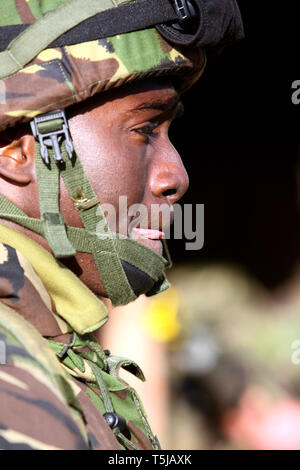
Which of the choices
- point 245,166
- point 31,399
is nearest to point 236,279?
point 245,166

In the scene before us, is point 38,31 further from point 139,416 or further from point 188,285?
point 188,285

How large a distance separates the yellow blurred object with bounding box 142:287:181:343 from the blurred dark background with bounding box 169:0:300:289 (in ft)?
1.60

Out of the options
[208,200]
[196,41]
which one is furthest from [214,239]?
[196,41]

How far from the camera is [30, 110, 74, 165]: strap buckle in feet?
5.78

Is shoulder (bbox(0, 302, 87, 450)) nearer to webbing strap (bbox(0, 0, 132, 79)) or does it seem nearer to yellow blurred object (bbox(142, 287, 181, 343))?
webbing strap (bbox(0, 0, 132, 79))

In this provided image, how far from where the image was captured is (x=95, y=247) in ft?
5.96

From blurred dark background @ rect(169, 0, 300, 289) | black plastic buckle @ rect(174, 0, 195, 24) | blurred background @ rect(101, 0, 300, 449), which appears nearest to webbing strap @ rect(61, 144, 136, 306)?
black plastic buckle @ rect(174, 0, 195, 24)

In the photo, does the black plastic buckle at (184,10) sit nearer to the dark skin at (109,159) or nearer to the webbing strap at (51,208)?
the dark skin at (109,159)

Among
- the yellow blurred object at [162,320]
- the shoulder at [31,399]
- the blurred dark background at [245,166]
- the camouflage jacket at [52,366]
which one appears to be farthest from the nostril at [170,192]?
the blurred dark background at [245,166]

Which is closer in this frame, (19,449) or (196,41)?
(19,449)

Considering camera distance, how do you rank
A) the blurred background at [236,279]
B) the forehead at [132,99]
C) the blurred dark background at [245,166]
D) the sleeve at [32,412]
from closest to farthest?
the sleeve at [32,412], the forehead at [132,99], the blurred background at [236,279], the blurred dark background at [245,166]

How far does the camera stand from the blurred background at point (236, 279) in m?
5.07

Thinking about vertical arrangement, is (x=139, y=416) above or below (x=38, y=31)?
below

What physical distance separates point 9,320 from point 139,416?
0.53m
